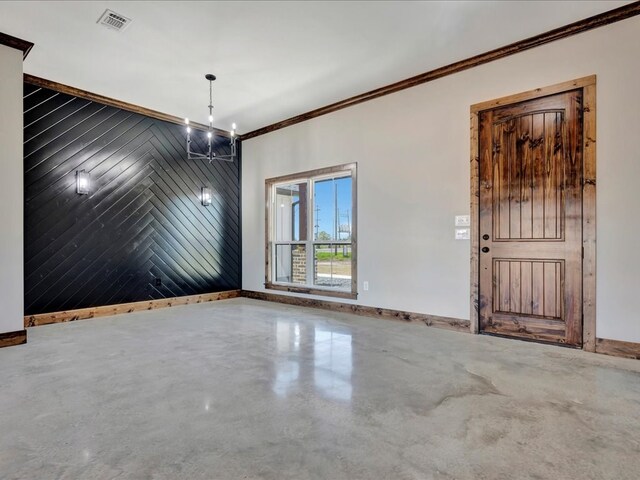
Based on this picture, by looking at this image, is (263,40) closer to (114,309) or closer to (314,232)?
(314,232)

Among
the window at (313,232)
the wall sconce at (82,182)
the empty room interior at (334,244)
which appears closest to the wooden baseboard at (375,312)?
the empty room interior at (334,244)

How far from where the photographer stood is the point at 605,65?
11.0 ft

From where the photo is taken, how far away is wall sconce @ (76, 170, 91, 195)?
4852mm

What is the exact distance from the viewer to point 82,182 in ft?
16.0

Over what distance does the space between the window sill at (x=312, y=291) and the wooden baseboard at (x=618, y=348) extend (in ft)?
9.38

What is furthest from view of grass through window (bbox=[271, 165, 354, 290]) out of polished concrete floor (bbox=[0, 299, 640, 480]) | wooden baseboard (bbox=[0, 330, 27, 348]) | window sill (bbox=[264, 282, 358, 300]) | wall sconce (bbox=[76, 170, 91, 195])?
wooden baseboard (bbox=[0, 330, 27, 348])

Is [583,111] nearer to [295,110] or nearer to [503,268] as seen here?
[503,268]

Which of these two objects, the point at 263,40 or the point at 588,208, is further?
the point at 263,40

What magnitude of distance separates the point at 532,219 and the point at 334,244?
110 inches

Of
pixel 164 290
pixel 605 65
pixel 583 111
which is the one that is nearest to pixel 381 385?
pixel 583 111

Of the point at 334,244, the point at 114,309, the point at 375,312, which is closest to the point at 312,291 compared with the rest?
the point at 334,244

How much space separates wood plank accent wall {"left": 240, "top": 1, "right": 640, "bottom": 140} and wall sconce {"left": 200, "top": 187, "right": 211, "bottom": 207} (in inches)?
82.8

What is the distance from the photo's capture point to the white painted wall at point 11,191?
142 inches

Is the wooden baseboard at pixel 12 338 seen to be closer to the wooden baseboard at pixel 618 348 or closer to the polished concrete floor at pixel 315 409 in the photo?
the polished concrete floor at pixel 315 409
